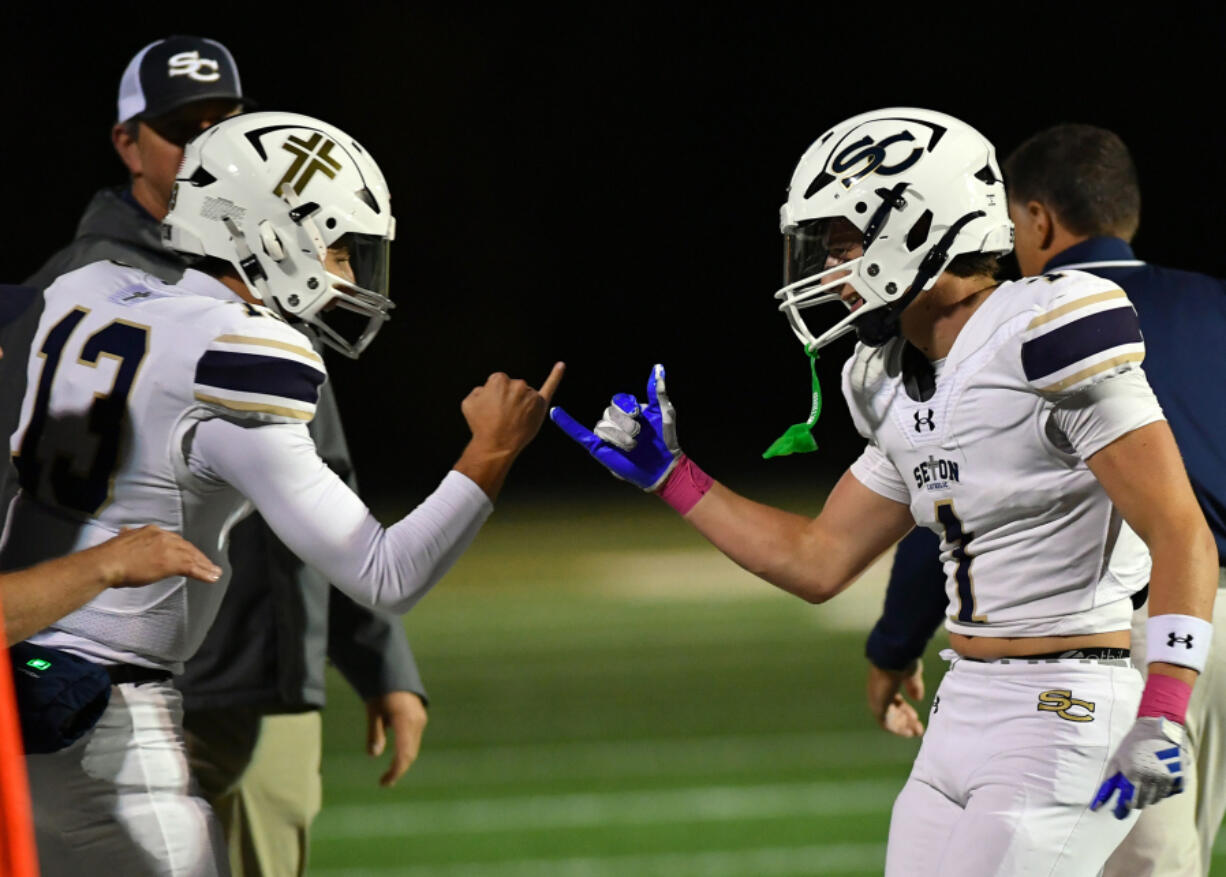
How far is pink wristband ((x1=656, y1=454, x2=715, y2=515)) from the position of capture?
2.92 m

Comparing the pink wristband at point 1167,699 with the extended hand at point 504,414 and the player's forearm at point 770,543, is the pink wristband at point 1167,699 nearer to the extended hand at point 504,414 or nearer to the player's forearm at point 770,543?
the player's forearm at point 770,543

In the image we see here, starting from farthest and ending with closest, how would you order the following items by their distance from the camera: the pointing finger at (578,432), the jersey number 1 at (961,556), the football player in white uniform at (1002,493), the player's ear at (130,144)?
1. the player's ear at (130,144)
2. the pointing finger at (578,432)
3. the jersey number 1 at (961,556)
4. the football player in white uniform at (1002,493)

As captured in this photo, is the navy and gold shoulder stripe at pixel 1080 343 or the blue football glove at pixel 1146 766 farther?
the navy and gold shoulder stripe at pixel 1080 343

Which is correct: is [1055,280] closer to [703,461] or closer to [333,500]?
[333,500]

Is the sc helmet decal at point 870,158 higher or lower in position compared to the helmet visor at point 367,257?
higher

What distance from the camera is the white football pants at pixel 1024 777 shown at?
2.29 meters

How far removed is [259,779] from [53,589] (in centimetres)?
125

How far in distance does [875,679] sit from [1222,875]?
64.6 inches

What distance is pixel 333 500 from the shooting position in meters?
2.40

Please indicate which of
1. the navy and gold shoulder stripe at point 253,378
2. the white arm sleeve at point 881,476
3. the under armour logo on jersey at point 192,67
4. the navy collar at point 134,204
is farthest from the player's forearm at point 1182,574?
the under armour logo on jersey at point 192,67

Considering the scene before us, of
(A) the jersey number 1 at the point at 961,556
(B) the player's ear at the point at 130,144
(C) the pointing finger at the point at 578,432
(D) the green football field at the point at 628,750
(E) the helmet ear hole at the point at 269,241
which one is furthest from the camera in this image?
(D) the green football field at the point at 628,750

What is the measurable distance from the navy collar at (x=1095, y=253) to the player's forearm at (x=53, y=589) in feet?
7.15

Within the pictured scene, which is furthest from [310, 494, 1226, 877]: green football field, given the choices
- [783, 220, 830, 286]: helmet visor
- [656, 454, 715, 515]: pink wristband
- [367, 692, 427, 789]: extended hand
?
[783, 220, 830, 286]: helmet visor

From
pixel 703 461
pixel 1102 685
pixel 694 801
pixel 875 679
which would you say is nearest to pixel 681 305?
pixel 703 461
